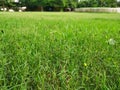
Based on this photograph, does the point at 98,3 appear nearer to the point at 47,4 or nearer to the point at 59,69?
the point at 47,4

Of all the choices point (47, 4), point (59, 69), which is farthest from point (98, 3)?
point (59, 69)

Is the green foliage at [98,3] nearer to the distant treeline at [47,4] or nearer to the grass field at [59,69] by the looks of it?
the distant treeline at [47,4]

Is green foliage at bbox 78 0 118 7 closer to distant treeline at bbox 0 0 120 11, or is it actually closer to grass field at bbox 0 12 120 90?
distant treeline at bbox 0 0 120 11

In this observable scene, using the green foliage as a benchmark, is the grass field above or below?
above

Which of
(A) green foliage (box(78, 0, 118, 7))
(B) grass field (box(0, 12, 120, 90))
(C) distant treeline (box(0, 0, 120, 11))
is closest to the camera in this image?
(B) grass field (box(0, 12, 120, 90))

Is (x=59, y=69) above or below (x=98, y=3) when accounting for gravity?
above

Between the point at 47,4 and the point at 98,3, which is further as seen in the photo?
the point at 98,3

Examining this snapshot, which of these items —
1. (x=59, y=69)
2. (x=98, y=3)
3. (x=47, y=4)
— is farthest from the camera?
(x=98, y=3)

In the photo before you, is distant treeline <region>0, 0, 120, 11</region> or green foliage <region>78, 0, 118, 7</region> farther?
green foliage <region>78, 0, 118, 7</region>

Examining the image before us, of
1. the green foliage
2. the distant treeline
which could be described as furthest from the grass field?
the green foliage

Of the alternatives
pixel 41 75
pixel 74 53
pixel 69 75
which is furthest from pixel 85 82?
pixel 74 53

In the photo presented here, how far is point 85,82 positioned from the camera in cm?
184

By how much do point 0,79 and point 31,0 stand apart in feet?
212

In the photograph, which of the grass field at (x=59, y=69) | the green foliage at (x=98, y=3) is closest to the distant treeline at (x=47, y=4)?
the green foliage at (x=98, y=3)
